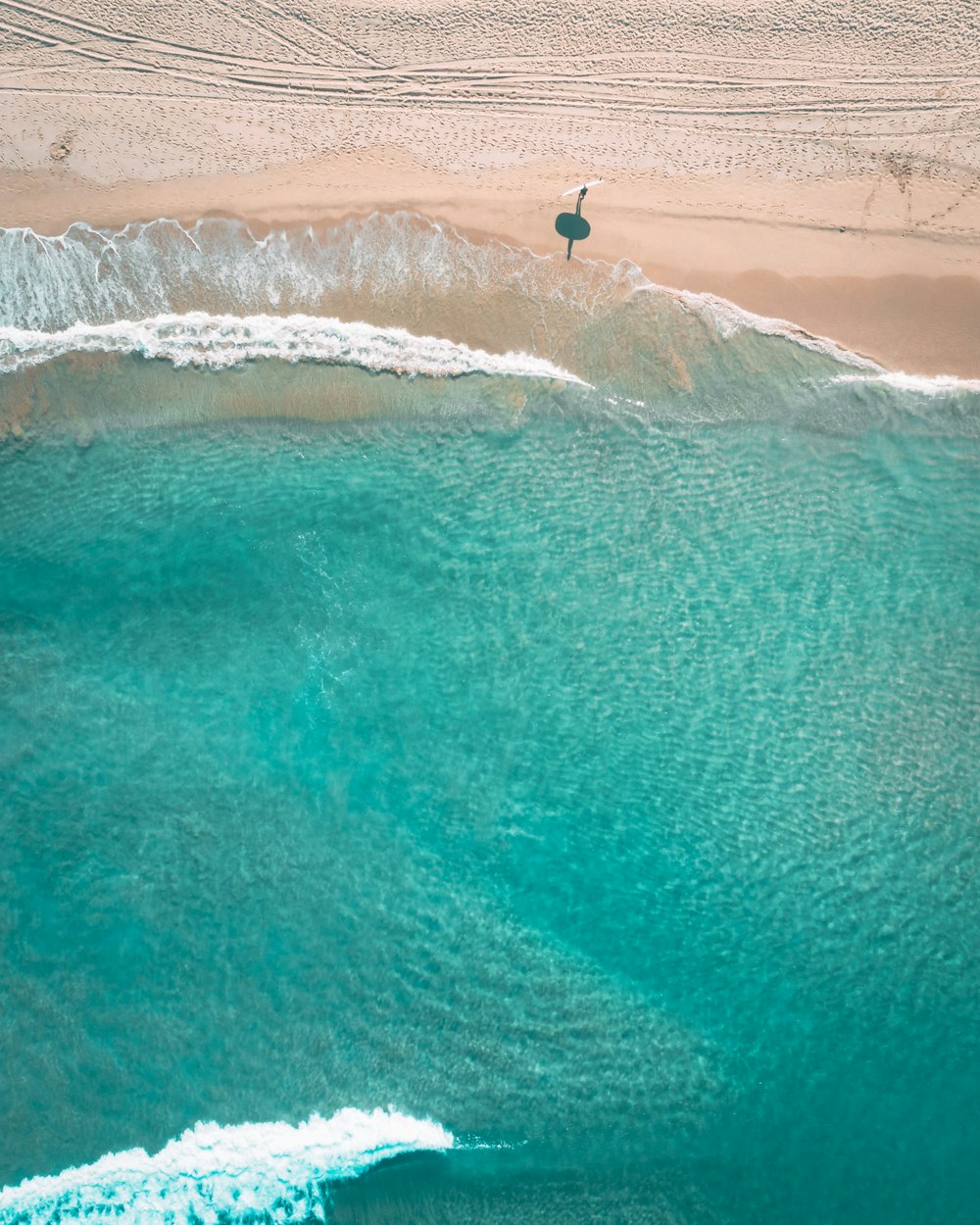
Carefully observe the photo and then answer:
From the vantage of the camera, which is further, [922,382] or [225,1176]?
[922,382]

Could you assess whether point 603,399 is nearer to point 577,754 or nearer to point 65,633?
point 577,754

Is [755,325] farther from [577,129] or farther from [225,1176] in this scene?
[225,1176]

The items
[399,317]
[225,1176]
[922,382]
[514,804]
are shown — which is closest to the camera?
[225,1176]

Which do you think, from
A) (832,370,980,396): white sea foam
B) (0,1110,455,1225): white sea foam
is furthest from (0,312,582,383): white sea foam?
(0,1110,455,1225): white sea foam

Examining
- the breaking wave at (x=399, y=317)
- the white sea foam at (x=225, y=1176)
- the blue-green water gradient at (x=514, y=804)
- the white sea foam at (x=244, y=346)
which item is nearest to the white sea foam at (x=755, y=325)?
the breaking wave at (x=399, y=317)

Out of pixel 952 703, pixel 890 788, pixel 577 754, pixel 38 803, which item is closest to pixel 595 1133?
pixel 577 754

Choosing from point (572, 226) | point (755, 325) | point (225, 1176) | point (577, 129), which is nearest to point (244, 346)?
point (572, 226)

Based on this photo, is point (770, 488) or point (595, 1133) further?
point (770, 488)
